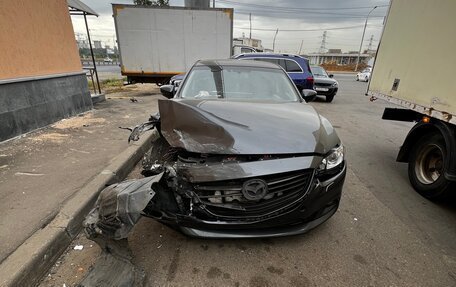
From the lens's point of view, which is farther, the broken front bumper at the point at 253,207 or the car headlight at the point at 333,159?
the car headlight at the point at 333,159

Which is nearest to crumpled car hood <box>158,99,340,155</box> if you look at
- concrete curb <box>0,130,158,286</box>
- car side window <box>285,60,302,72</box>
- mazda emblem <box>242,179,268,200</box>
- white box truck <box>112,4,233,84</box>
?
mazda emblem <box>242,179,268,200</box>

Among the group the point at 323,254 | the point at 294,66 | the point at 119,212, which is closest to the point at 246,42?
the point at 294,66

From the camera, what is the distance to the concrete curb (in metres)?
2.01

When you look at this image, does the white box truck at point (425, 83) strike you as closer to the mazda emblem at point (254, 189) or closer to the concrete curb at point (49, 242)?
the mazda emblem at point (254, 189)

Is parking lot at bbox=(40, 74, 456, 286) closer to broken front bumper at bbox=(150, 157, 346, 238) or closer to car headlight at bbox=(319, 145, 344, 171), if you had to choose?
broken front bumper at bbox=(150, 157, 346, 238)

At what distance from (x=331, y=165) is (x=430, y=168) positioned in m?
2.37

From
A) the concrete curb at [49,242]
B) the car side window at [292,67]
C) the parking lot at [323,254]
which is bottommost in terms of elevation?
the parking lot at [323,254]

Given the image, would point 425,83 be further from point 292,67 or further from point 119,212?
point 292,67

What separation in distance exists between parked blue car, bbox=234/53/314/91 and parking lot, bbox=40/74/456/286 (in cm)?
710

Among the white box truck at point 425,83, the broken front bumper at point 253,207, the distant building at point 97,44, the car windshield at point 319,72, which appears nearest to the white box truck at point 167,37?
the car windshield at point 319,72

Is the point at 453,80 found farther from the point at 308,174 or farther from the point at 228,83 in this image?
the point at 228,83

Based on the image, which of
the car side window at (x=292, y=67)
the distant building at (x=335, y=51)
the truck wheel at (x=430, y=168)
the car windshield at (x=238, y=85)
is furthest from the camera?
the distant building at (x=335, y=51)

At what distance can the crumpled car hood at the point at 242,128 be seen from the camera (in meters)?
2.29

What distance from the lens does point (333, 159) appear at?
249 cm
